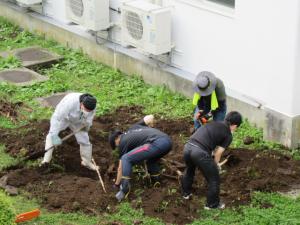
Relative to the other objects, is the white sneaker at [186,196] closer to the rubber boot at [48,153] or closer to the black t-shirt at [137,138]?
the black t-shirt at [137,138]

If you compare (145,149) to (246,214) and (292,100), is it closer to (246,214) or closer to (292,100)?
(246,214)

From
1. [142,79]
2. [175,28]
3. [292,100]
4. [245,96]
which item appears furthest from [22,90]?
[292,100]

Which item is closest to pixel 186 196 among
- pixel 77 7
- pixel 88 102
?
pixel 88 102

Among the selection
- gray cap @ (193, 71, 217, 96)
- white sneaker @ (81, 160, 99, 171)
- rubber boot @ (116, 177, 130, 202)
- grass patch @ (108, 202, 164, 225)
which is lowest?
white sneaker @ (81, 160, 99, 171)

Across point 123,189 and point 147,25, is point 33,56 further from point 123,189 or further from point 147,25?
point 123,189

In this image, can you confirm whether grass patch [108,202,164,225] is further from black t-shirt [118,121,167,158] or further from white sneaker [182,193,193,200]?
black t-shirt [118,121,167,158]

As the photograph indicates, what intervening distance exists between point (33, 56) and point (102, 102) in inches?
136

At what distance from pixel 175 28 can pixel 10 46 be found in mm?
5320

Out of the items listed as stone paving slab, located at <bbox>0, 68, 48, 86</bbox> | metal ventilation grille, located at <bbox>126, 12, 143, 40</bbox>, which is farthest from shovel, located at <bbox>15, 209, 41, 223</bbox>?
→ stone paving slab, located at <bbox>0, 68, 48, 86</bbox>

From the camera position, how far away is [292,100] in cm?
1233

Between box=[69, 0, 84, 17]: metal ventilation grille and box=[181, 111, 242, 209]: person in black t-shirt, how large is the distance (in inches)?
269

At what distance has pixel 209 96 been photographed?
11891mm

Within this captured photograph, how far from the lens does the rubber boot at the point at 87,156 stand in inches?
477

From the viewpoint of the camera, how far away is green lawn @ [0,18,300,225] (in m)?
10.5
